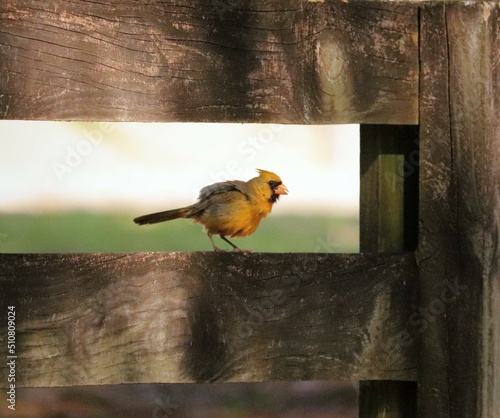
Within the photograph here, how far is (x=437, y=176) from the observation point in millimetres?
2297

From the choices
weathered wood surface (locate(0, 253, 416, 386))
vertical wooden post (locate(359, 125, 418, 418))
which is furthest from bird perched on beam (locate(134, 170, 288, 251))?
weathered wood surface (locate(0, 253, 416, 386))

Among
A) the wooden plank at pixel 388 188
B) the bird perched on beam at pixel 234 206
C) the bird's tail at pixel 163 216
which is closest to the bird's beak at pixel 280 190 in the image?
the bird perched on beam at pixel 234 206

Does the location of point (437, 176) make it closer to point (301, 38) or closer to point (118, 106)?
point (301, 38)

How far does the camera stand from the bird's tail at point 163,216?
410 centimetres

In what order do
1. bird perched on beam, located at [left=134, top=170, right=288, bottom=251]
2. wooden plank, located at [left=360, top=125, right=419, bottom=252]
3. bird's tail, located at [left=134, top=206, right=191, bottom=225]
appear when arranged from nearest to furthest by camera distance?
1. wooden plank, located at [left=360, top=125, right=419, bottom=252]
2. bird's tail, located at [left=134, top=206, right=191, bottom=225]
3. bird perched on beam, located at [left=134, top=170, right=288, bottom=251]

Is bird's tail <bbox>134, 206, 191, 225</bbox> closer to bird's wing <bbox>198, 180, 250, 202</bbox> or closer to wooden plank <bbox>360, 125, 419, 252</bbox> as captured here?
bird's wing <bbox>198, 180, 250, 202</bbox>

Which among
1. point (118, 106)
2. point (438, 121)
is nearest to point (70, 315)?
point (118, 106)

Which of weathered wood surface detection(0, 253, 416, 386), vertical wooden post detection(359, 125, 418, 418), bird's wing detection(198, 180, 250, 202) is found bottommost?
weathered wood surface detection(0, 253, 416, 386)

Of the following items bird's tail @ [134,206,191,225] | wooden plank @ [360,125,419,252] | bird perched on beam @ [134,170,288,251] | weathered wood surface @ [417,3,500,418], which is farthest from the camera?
bird perched on beam @ [134,170,288,251]

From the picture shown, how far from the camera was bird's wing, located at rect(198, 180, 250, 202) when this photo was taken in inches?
175

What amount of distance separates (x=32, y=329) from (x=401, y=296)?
34.4 inches

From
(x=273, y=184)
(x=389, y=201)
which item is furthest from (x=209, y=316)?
(x=273, y=184)

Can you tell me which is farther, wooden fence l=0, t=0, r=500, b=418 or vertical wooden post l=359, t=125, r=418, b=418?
vertical wooden post l=359, t=125, r=418, b=418

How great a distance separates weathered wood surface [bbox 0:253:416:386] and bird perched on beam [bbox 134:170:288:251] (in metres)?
2.16
